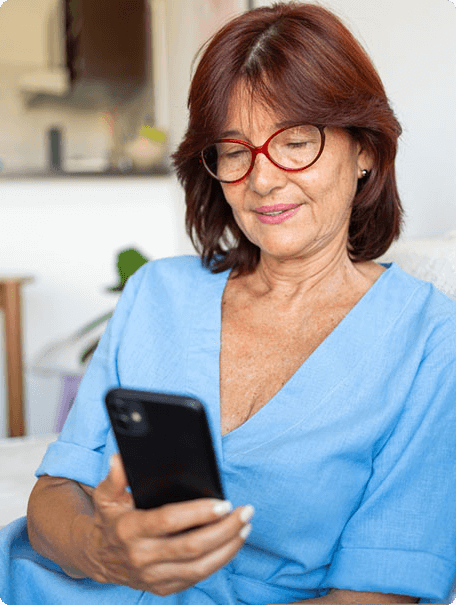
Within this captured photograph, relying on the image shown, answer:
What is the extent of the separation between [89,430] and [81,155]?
3461 millimetres

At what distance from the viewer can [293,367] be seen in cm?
98

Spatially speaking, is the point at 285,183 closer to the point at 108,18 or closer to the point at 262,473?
the point at 262,473

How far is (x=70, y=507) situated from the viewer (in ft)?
2.90

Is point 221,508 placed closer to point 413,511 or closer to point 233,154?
point 413,511

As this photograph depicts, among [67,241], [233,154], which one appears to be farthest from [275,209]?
[67,241]

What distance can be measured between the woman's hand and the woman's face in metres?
0.47

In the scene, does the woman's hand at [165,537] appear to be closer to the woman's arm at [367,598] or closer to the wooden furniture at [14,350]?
the woman's arm at [367,598]

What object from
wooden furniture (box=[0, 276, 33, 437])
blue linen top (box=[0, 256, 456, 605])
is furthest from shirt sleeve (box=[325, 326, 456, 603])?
wooden furniture (box=[0, 276, 33, 437])

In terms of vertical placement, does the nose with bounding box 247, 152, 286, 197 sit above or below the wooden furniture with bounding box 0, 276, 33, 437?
above

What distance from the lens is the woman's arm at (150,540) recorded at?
0.59 m

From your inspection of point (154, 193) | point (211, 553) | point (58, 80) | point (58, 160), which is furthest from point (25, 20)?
point (211, 553)

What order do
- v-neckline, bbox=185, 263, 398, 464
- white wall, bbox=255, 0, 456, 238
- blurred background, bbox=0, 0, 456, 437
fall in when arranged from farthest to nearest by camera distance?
blurred background, bbox=0, 0, 456, 437
white wall, bbox=255, 0, 456, 238
v-neckline, bbox=185, 263, 398, 464

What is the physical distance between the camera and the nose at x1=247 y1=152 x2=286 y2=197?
970 millimetres

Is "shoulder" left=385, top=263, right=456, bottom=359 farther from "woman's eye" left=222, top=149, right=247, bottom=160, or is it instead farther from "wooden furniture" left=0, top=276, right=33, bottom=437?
"wooden furniture" left=0, top=276, right=33, bottom=437
